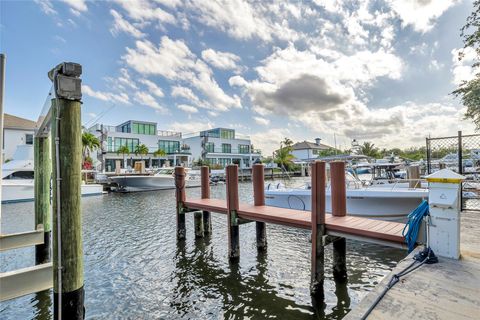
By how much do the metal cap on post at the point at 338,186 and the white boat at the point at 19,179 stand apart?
75.3 ft

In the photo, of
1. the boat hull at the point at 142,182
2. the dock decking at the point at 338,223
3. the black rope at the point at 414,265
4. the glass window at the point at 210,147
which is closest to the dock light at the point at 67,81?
the black rope at the point at 414,265

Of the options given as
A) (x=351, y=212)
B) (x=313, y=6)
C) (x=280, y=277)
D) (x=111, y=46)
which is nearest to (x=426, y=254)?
A: (x=280, y=277)

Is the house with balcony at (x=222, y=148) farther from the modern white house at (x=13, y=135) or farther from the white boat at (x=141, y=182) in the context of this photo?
the modern white house at (x=13, y=135)

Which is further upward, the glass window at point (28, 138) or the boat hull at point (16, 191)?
the glass window at point (28, 138)

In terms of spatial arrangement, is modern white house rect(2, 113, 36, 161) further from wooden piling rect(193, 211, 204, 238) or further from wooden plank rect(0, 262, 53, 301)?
wooden plank rect(0, 262, 53, 301)

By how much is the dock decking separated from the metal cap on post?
204 mm

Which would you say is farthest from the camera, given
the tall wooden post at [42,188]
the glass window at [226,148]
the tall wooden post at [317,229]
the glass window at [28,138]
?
the glass window at [226,148]

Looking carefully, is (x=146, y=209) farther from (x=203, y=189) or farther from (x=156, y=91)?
(x=156, y=91)

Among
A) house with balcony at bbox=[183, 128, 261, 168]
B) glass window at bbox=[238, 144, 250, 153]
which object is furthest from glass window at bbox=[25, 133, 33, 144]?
glass window at bbox=[238, 144, 250, 153]

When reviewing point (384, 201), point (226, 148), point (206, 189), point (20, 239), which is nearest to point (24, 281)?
point (20, 239)

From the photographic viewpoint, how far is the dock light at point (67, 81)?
10.0ft

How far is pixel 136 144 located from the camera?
44.1 meters

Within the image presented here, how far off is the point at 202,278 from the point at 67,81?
16.4 feet

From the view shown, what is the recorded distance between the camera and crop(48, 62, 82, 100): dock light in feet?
10.0
